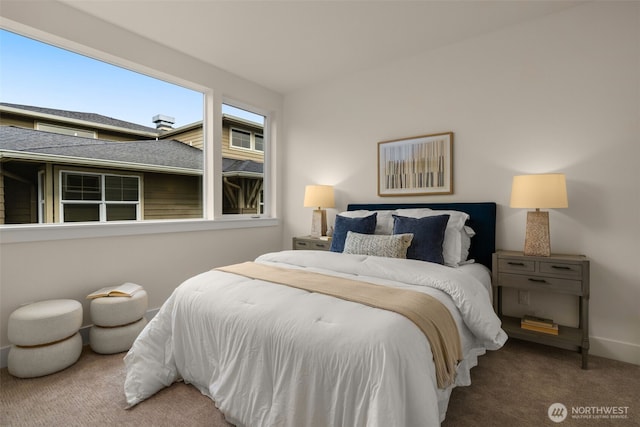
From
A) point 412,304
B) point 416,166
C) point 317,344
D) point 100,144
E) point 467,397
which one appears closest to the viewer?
point 317,344

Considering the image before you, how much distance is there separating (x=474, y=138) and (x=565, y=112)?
69 centimetres

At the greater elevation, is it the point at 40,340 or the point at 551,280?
the point at 551,280

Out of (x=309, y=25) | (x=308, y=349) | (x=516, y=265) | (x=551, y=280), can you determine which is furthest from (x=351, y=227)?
(x=309, y=25)

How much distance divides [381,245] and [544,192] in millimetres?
1265

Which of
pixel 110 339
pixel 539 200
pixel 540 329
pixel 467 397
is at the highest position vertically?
pixel 539 200

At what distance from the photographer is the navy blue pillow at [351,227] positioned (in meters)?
2.86

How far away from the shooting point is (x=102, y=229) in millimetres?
2682

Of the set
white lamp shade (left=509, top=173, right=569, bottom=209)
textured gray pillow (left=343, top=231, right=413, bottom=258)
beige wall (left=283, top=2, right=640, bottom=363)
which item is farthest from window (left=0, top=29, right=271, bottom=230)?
white lamp shade (left=509, top=173, right=569, bottom=209)

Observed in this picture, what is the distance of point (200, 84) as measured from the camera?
3.40 meters

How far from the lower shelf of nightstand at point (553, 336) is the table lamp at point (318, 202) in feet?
6.82

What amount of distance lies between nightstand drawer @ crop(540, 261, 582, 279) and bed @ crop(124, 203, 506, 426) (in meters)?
0.42

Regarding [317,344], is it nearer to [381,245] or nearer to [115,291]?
[381,245]

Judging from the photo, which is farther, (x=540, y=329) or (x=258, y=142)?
(x=258, y=142)

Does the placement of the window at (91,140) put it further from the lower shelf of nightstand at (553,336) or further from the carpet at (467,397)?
the lower shelf of nightstand at (553,336)
